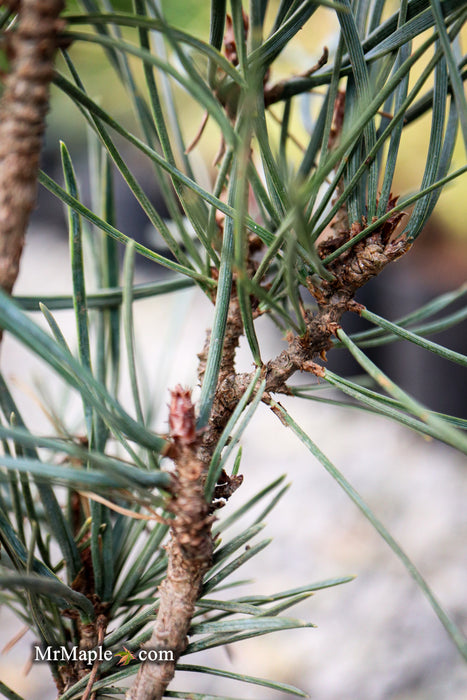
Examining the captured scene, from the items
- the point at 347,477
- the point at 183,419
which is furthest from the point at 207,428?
the point at 347,477

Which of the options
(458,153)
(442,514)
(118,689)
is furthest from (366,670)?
(458,153)

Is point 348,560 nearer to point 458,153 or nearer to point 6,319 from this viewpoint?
point 6,319

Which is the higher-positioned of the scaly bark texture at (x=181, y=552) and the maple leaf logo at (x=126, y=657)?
the scaly bark texture at (x=181, y=552)

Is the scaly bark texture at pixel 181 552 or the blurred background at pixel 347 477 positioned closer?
the scaly bark texture at pixel 181 552

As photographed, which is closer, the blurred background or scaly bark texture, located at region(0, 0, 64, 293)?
scaly bark texture, located at region(0, 0, 64, 293)

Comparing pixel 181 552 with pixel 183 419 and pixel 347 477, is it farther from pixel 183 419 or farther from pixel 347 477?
pixel 347 477

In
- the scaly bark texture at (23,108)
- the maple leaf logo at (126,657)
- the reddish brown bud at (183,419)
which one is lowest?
the maple leaf logo at (126,657)
